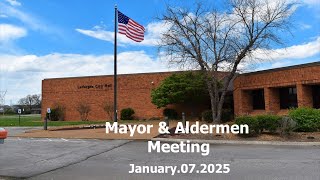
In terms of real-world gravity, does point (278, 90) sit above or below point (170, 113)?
above

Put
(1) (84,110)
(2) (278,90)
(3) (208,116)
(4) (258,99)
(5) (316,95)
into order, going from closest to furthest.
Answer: (5) (316,95)
(2) (278,90)
(4) (258,99)
(3) (208,116)
(1) (84,110)

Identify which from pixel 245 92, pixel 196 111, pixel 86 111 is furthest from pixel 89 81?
pixel 245 92

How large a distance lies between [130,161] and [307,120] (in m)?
11.4

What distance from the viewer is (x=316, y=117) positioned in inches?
794

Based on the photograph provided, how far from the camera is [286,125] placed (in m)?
18.9

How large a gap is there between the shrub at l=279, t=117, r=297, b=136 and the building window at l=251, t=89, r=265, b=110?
12.3m

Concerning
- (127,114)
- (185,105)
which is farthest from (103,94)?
(185,105)

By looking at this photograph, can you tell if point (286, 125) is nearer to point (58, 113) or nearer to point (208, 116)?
point (208, 116)

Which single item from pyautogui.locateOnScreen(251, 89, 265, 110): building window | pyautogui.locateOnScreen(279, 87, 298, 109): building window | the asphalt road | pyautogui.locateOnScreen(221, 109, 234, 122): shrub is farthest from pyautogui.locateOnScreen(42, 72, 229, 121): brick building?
the asphalt road

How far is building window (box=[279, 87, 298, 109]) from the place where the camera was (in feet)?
93.5

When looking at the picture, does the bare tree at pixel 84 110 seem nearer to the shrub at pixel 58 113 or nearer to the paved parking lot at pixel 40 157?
the shrub at pixel 58 113

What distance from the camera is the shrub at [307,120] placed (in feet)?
65.8

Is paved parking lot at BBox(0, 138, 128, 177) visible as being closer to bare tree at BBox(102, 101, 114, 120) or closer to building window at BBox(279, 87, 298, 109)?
building window at BBox(279, 87, 298, 109)

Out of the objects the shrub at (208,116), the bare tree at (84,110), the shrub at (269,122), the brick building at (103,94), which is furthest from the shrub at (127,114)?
the shrub at (269,122)
